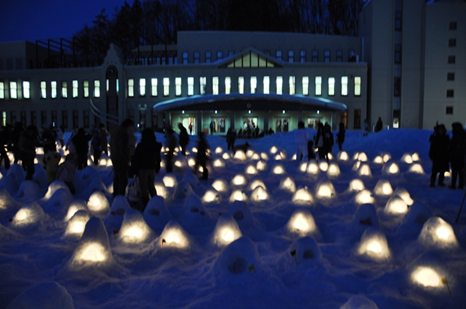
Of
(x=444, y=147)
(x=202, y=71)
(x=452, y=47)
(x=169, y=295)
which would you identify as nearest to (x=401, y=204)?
(x=444, y=147)

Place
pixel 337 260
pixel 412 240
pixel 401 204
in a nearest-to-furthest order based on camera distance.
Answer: pixel 337 260, pixel 412 240, pixel 401 204

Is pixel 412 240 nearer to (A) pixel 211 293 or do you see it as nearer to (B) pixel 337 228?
(B) pixel 337 228

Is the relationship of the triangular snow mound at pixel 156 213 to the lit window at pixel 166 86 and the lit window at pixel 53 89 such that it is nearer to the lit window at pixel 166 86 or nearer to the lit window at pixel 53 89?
the lit window at pixel 166 86

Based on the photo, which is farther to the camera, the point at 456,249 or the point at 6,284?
A: the point at 456,249

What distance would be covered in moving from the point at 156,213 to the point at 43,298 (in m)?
4.56

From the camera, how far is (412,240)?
677cm

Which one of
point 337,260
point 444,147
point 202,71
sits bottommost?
point 337,260

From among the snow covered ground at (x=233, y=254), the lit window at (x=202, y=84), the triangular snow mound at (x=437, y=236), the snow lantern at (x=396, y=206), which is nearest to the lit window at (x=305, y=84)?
the lit window at (x=202, y=84)

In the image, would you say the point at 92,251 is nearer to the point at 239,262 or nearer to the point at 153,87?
the point at 239,262

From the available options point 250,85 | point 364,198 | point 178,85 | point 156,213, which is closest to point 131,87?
point 178,85

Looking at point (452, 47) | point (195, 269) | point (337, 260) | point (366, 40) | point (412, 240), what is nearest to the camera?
point (195, 269)

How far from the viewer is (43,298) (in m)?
3.24

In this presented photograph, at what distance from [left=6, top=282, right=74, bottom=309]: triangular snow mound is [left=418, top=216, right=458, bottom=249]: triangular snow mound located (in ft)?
17.4

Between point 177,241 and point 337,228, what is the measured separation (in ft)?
10.5
